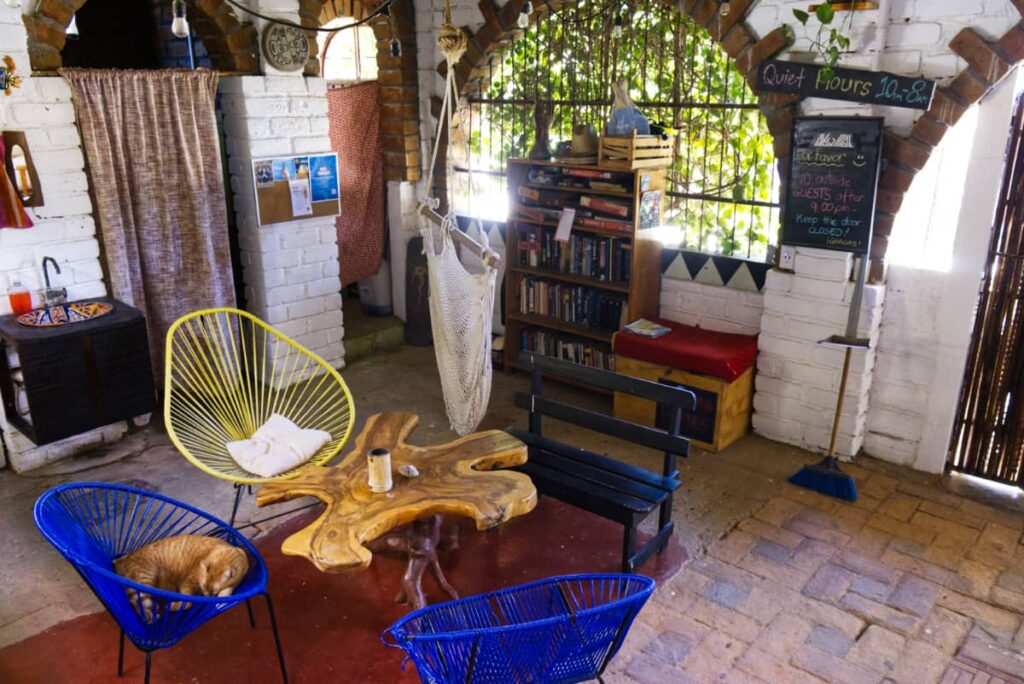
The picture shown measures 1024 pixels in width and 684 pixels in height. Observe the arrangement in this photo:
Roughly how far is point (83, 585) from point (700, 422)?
9.69ft

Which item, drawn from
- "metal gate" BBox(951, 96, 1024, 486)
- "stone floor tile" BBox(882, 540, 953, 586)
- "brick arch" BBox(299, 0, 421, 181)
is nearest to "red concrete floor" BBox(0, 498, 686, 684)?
"stone floor tile" BBox(882, 540, 953, 586)

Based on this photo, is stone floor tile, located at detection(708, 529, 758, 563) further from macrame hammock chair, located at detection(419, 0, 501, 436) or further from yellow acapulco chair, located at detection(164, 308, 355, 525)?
yellow acapulco chair, located at detection(164, 308, 355, 525)

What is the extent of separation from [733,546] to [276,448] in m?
1.96

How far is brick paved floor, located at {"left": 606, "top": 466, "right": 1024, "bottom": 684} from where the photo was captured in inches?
110

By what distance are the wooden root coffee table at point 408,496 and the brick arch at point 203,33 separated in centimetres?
237

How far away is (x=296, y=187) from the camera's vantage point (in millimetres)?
4871

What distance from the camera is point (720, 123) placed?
4.54 meters

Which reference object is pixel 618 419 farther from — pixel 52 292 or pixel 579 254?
pixel 52 292

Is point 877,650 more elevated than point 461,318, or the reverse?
point 461,318

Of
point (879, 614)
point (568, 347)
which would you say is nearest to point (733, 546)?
point (879, 614)

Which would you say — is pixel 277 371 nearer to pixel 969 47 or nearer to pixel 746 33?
pixel 746 33

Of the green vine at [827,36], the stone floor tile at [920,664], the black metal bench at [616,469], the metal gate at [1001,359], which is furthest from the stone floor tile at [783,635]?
the green vine at [827,36]

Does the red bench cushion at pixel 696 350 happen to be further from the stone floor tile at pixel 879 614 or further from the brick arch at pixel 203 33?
the brick arch at pixel 203 33

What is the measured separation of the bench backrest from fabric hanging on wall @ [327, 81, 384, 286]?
242 centimetres
